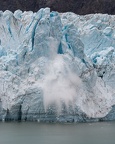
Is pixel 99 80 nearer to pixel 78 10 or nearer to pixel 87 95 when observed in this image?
pixel 87 95

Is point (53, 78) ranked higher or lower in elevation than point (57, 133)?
higher

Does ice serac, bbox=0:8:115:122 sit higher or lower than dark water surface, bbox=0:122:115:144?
higher

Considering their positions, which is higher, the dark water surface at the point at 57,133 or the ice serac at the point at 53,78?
the ice serac at the point at 53,78

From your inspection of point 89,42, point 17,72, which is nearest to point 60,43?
point 17,72

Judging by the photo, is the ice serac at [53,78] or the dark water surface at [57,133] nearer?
the dark water surface at [57,133]

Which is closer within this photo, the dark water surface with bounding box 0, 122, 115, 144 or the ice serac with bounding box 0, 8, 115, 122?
the dark water surface with bounding box 0, 122, 115, 144

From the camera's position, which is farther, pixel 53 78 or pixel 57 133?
pixel 53 78
